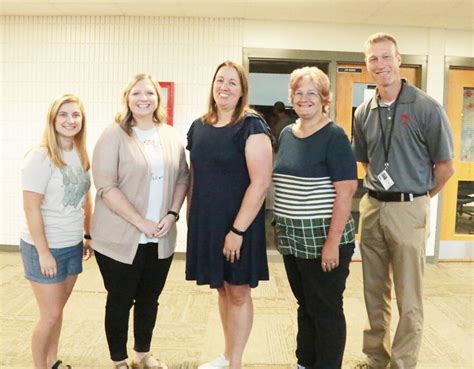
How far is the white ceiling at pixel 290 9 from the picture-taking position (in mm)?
3973

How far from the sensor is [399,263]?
2195 millimetres

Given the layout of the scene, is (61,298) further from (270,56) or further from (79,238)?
(270,56)

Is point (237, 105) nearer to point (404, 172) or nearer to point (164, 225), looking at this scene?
point (164, 225)

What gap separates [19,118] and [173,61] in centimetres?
172

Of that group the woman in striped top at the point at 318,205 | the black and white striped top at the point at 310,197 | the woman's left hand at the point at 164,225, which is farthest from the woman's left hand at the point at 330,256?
the woman's left hand at the point at 164,225

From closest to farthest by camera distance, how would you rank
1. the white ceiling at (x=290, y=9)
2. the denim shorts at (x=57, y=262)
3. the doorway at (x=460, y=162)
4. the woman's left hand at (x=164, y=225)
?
the denim shorts at (x=57, y=262) < the woman's left hand at (x=164, y=225) < the white ceiling at (x=290, y=9) < the doorway at (x=460, y=162)

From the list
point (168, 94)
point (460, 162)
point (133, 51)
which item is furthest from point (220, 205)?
point (460, 162)

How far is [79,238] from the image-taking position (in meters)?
2.09

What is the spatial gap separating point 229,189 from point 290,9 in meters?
2.77

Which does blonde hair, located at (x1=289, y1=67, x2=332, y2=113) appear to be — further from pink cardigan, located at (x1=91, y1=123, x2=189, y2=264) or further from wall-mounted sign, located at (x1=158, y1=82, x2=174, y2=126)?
wall-mounted sign, located at (x1=158, y1=82, x2=174, y2=126)

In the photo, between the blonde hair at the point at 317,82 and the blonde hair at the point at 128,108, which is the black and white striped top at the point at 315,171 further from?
the blonde hair at the point at 128,108

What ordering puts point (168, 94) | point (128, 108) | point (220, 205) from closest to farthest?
point (220, 205) → point (128, 108) → point (168, 94)

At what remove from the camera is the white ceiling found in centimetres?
397

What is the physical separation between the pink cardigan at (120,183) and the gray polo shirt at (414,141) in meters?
1.07
